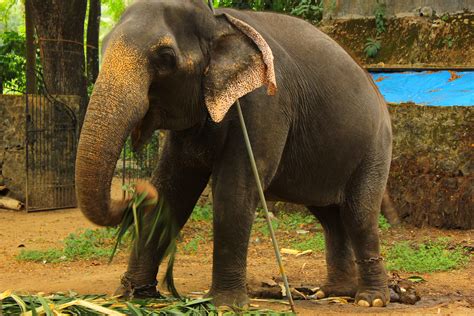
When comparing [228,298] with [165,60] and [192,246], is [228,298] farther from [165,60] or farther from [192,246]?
[192,246]

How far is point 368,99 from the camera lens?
661 cm

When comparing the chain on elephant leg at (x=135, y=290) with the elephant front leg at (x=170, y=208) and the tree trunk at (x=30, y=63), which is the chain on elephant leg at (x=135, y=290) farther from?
the tree trunk at (x=30, y=63)

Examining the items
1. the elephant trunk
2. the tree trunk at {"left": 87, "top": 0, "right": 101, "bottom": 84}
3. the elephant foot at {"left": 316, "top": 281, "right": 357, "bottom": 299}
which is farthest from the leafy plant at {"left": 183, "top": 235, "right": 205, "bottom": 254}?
the tree trunk at {"left": 87, "top": 0, "right": 101, "bottom": 84}

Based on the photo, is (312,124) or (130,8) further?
(312,124)

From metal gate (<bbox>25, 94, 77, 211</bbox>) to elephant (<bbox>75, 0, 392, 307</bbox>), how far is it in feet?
23.4

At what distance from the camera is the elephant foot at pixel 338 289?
6995mm

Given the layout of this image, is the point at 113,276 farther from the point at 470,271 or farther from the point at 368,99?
the point at 470,271

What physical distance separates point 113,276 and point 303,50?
2.79 meters

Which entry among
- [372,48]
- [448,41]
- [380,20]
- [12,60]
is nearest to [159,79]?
[372,48]

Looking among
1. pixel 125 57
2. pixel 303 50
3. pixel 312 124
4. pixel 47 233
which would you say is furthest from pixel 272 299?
pixel 47 233

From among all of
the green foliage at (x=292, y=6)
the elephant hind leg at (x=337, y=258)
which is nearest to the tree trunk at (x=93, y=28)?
the green foliage at (x=292, y=6)

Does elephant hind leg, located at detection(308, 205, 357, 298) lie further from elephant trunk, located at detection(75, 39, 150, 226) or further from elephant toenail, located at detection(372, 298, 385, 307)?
elephant trunk, located at detection(75, 39, 150, 226)

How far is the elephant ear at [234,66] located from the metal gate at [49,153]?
816 centimetres

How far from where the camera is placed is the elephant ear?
5.30m
